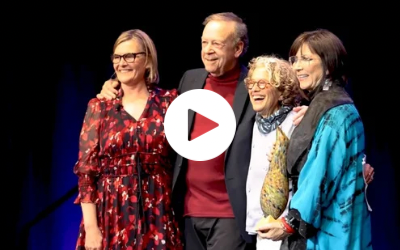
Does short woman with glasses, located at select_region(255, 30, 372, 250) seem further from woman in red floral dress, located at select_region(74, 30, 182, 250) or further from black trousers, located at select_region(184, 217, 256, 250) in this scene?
woman in red floral dress, located at select_region(74, 30, 182, 250)

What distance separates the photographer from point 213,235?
3141 millimetres

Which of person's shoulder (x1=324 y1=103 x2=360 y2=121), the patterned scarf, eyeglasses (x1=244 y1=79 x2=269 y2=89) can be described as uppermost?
eyeglasses (x1=244 y1=79 x2=269 y2=89)

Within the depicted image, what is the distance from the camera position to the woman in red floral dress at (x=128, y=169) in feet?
10.3

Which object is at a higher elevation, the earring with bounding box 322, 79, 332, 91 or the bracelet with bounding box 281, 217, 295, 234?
the earring with bounding box 322, 79, 332, 91

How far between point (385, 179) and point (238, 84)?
1.48 metres

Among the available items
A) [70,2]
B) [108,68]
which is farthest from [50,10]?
[108,68]

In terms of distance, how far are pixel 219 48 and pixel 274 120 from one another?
20.4 inches

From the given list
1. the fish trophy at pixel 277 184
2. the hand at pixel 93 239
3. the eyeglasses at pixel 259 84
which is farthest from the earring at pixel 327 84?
the hand at pixel 93 239

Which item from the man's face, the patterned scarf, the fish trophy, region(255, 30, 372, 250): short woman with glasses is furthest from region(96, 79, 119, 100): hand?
region(255, 30, 372, 250): short woman with glasses

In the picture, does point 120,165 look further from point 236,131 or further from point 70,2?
point 70,2

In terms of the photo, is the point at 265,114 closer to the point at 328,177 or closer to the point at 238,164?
the point at 238,164

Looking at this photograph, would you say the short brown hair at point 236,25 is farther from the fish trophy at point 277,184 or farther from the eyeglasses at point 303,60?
the fish trophy at point 277,184

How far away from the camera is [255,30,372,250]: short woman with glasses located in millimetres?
2463

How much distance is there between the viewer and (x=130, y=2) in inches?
178
